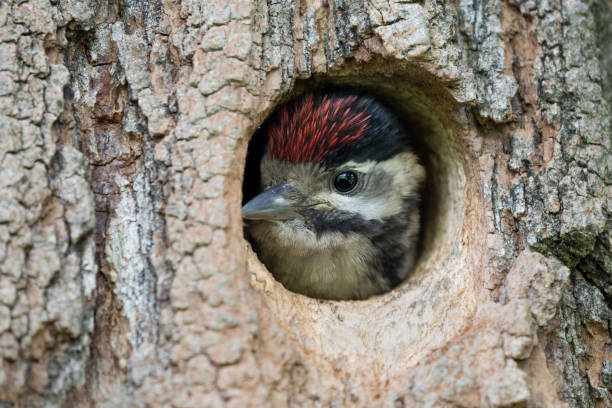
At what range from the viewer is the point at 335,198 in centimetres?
363

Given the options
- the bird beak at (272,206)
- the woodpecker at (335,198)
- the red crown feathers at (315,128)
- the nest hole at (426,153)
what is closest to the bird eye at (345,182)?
the woodpecker at (335,198)

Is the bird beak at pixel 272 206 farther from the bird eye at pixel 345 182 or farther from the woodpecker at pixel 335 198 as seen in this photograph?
the bird eye at pixel 345 182

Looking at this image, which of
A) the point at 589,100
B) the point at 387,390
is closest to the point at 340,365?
the point at 387,390

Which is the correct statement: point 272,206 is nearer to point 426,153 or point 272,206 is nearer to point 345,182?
point 345,182

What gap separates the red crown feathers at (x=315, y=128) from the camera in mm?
3432

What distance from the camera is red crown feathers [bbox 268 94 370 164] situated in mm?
3432

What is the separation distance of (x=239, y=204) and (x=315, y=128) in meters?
0.85

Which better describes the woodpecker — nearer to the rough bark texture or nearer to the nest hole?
the nest hole

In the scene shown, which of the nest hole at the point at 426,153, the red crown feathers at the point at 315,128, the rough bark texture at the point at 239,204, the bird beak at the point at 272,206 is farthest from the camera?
the nest hole at the point at 426,153

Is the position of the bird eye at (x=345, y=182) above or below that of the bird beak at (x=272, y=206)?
above

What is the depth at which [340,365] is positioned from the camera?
112 inches

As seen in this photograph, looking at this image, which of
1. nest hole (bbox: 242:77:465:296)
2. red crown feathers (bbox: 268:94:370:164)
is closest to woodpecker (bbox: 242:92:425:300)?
red crown feathers (bbox: 268:94:370:164)

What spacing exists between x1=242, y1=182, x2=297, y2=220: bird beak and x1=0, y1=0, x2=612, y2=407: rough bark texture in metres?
0.28

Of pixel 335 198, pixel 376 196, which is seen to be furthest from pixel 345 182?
pixel 376 196
